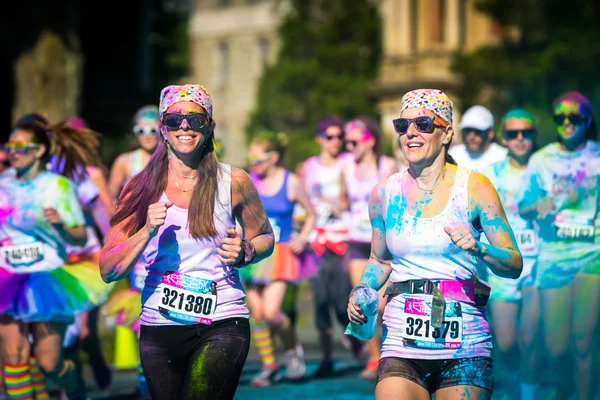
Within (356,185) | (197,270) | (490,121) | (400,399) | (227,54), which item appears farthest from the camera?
(227,54)

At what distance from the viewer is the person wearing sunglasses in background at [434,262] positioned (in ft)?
17.6

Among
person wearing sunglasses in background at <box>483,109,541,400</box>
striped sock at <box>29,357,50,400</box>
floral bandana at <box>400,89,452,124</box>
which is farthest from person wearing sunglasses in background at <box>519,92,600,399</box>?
striped sock at <box>29,357,50,400</box>

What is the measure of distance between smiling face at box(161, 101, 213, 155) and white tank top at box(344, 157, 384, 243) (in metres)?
5.30

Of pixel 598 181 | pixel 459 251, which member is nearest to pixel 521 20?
pixel 598 181

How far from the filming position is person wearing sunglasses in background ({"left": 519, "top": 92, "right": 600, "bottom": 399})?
8.07 meters

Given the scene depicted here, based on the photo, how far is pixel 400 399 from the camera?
5.26 metres

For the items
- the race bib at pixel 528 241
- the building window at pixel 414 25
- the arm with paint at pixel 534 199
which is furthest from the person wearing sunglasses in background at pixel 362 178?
the building window at pixel 414 25

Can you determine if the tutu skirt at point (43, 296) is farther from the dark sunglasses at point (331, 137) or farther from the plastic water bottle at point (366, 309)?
the dark sunglasses at point (331, 137)

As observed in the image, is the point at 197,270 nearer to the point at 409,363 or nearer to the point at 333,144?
the point at 409,363

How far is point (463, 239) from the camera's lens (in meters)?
5.22

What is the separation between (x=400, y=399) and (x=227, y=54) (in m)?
64.2

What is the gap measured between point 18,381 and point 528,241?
3.54 metres

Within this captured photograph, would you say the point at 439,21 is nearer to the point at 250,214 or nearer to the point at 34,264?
the point at 34,264

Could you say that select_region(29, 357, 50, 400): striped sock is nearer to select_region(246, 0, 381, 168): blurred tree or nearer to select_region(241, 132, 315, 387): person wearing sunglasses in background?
select_region(241, 132, 315, 387): person wearing sunglasses in background
